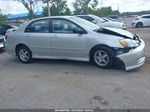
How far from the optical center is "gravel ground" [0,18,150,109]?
127 inches

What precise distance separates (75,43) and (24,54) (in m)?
2.15

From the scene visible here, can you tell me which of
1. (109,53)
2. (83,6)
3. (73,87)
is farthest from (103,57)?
(83,6)

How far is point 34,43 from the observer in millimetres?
5734

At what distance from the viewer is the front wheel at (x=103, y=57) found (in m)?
4.69

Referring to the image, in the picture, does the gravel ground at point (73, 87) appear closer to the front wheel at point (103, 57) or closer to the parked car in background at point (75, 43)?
the front wheel at point (103, 57)

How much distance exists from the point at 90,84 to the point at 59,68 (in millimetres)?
1583

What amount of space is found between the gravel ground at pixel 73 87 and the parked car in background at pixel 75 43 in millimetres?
374

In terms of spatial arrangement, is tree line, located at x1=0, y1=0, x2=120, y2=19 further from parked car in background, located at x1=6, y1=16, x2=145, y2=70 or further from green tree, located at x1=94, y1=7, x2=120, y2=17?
parked car in background, located at x1=6, y1=16, x2=145, y2=70

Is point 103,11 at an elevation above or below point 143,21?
above

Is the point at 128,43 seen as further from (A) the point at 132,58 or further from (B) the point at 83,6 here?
(B) the point at 83,6

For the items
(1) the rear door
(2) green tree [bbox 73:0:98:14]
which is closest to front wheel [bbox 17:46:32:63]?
(1) the rear door

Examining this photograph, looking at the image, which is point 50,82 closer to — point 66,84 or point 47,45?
point 66,84

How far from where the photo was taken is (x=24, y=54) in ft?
20.0

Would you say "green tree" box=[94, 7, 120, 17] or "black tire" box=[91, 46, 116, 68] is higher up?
"green tree" box=[94, 7, 120, 17]
